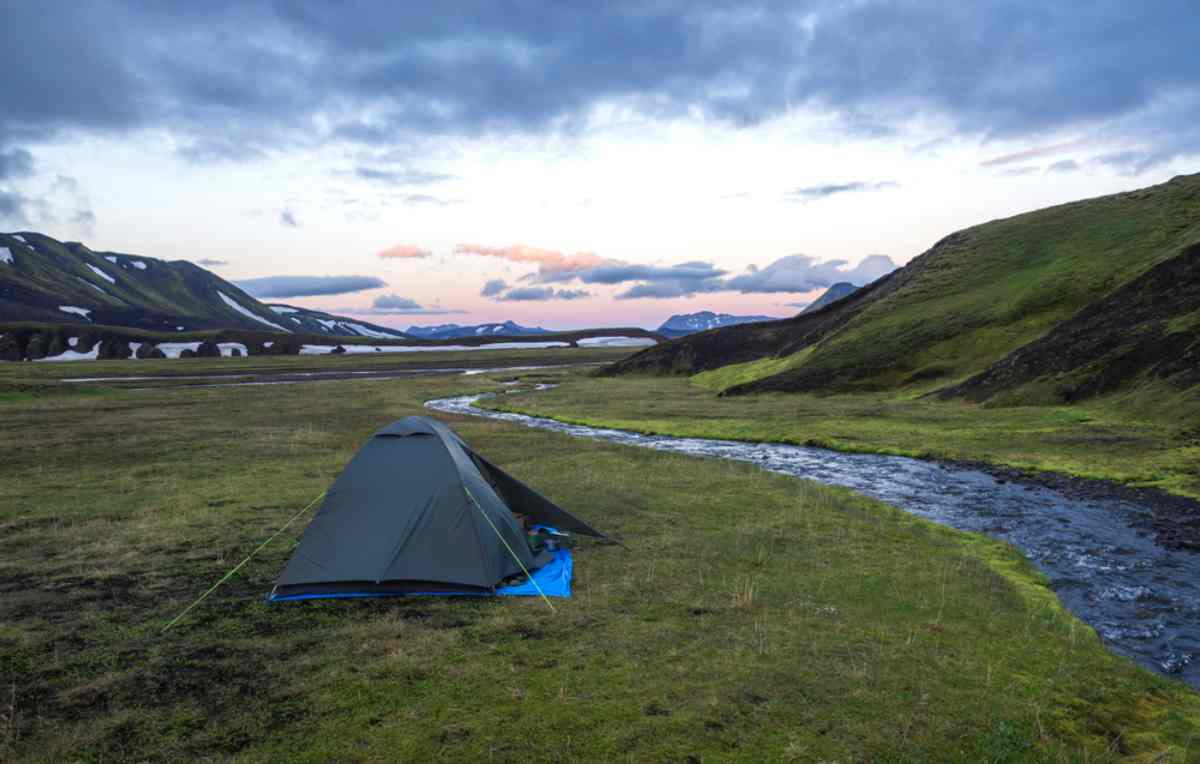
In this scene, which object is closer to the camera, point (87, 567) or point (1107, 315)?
point (87, 567)

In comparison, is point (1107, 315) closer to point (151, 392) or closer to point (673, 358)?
point (673, 358)

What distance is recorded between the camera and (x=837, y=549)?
16.7 m

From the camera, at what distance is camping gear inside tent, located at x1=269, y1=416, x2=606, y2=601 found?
42.9 ft

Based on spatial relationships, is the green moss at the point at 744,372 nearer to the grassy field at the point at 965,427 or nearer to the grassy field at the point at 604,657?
the grassy field at the point at 965,427

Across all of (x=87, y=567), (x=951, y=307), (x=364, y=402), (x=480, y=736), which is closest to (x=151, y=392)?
(x=364, y=402)

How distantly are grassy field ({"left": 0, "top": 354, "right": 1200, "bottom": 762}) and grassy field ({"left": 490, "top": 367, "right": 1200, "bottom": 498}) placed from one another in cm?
1328

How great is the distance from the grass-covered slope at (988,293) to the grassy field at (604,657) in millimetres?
37760

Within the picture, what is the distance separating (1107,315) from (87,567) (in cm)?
6047

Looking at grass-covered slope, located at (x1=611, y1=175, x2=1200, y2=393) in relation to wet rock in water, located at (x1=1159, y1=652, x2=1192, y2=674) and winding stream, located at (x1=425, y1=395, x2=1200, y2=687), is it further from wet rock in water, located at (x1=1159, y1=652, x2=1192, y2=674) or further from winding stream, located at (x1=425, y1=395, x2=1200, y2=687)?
wet rock in water, located at (x1=1159, y1=652, x2=1192, y2=674)

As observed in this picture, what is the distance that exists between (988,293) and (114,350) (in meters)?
202

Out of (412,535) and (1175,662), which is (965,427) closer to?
(1175,662)

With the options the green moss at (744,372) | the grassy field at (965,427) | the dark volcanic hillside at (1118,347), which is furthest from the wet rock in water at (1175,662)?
the green moss at (744,372)

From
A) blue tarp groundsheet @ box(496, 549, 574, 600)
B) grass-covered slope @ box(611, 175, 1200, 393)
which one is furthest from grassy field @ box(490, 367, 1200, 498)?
blue tarp groundsheet @ box(496, 549, 574, 600)

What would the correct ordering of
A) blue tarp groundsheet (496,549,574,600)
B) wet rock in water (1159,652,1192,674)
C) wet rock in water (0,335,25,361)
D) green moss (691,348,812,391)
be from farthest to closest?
1. wet rock in water (0,335,25,361)
2. green moss (691,348,812,391)
3. blue tarp groundsheet (496,549,574,600)
4. wet rock in water (1159,652,1192,674)
